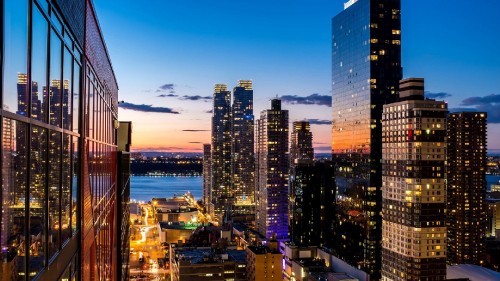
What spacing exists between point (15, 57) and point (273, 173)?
8743 centimetres

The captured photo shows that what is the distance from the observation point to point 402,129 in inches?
1774

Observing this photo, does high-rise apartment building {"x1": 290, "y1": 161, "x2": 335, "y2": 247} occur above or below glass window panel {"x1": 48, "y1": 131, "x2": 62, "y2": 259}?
below

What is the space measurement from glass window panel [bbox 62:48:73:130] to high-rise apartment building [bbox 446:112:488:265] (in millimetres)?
70323

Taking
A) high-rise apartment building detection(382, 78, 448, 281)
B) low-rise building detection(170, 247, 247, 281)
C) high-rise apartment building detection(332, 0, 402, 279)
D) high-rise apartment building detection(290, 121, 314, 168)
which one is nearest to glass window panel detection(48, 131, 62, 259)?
high-rise apartment building detection(382, 78, 448, 281)

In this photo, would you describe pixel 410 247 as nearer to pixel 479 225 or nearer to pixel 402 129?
pixel 402 129

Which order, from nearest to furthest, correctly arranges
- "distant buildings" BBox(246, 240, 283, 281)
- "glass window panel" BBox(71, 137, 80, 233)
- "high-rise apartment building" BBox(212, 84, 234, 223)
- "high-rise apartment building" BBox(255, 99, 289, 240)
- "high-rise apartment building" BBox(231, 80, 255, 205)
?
"glass window panel" BBox(71, 137, 80, 233), "distant buildings" BBox(246, 240, 283, 281), "high-rise apartment building" BBox(255, 99, 289, 240), "high-rise apartment building" BBox(212, 84, 234, 223), "high-rise apartment building" BBox(231, 80, 255, 205)

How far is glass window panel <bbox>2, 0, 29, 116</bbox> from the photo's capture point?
96.3 inches

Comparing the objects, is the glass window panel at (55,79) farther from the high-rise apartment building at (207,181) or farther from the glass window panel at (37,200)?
the high-rise apartment building at (207,181)

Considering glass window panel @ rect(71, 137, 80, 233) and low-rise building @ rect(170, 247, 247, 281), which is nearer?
glass window panel @ rect(71, 137, 80, 233)

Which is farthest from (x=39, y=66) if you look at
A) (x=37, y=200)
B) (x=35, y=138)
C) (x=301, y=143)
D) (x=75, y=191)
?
(x=301, y=143)

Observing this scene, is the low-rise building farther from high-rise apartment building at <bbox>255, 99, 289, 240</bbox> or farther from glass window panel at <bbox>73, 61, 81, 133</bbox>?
glass window panel at <bbox>73, 61, 81, 133</bbox>

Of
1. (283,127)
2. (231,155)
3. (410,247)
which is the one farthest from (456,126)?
(231,155)

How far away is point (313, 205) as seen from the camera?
81.8 metres

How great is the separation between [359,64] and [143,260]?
121 ft
